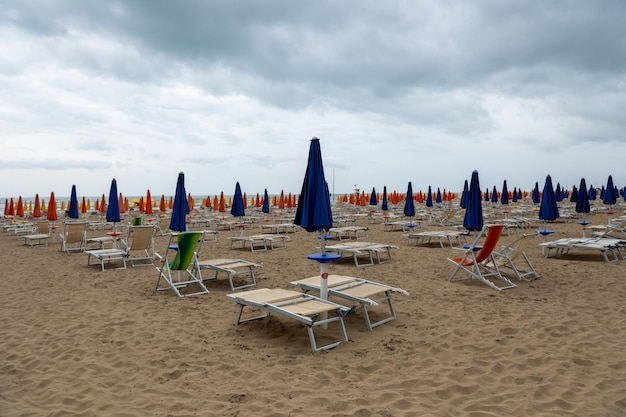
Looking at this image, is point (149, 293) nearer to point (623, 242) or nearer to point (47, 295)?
point (47, 295)

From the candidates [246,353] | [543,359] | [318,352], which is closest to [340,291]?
[318,352]

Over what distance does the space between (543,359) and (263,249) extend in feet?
27.8

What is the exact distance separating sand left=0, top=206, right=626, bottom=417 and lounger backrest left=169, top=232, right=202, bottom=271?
485mm

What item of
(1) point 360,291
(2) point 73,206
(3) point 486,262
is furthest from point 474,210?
(2) point 73,206

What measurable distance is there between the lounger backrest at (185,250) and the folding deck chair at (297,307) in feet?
6.32

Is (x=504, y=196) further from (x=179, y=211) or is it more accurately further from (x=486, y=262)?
(x=179, y=211)

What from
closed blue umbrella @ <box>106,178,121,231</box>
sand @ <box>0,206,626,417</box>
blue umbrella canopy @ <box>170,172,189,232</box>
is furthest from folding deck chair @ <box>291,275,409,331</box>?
closed blue umbrella @ <box>106,178,121,231</box>

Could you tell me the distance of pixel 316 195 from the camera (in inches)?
176

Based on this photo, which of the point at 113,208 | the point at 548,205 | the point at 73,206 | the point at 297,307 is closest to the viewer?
the point at 297,307

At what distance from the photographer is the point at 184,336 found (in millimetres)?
4449

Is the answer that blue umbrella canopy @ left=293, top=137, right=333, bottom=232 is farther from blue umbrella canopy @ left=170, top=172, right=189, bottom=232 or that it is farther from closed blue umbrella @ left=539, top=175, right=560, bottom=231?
closed blue umbrella @ left=539, top=175, right=560, bottom=231

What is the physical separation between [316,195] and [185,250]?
2.91 metres

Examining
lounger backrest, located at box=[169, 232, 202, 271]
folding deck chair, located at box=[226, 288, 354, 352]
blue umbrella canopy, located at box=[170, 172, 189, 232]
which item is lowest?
folding deck chair, located at box=[226, 288, 354, 352]

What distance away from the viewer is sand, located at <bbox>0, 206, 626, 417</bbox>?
2996mm
